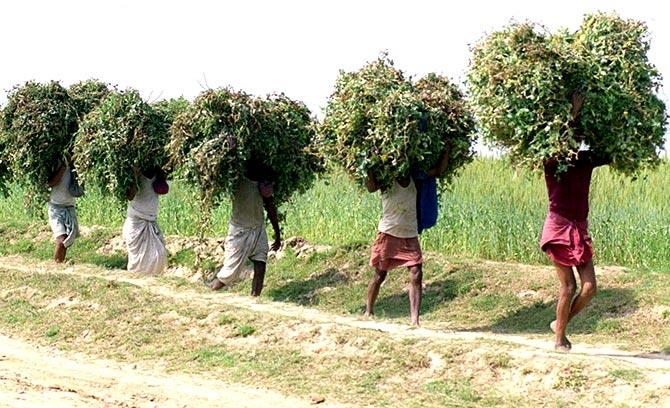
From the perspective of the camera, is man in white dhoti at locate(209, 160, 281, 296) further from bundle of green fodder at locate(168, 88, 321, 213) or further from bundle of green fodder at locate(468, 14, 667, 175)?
bundle of green fodder at locate(468, 14, 667, 175)

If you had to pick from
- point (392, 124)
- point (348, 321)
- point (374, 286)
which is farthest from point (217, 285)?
point (392, 124)

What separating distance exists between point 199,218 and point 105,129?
6.63 ft

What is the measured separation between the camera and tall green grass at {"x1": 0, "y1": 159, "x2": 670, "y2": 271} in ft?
42.0

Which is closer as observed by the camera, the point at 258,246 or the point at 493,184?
the point at 258,246

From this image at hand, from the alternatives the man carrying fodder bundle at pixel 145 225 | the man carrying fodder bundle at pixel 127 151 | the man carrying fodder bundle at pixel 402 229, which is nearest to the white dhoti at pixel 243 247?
the man carrying fodder bundle at pixel 127 151

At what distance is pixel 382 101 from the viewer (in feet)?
33.2

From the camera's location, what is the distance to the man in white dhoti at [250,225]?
40.0ft

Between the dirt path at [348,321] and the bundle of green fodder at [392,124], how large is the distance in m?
1.36

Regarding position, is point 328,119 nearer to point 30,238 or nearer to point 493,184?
point 493,184

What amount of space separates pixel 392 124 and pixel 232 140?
2.16 m

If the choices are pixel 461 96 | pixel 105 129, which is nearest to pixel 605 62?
pixel 461 96

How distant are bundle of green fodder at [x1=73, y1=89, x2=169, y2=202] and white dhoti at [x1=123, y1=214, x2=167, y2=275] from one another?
→ 20.8 inches

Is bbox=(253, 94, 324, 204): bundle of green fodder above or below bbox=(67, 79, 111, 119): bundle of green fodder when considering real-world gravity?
below

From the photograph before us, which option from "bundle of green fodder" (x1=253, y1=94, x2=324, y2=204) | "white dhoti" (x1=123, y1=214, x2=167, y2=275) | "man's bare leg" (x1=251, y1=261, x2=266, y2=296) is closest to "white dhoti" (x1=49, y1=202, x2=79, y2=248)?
"white dhoti" (x1=123, y1=214, x2=167, y2=275)
